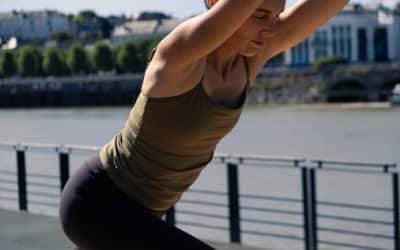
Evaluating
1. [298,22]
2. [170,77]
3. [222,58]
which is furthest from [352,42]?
[170,77]

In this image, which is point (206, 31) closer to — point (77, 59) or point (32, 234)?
point (32, 234)

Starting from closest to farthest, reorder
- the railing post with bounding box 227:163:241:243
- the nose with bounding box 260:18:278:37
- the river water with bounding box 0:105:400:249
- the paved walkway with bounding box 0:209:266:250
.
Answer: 1. the nose with bounding box 260:18:278:37
2. the paved walkway with bounding box 0:209:266:250
3. the railing post with bounding box 227:163:241:243
4. the river water with bounding box 0:105:400:249

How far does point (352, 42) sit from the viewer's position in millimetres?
83938

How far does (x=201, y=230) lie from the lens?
12555 mm

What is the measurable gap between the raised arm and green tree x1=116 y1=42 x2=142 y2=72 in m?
81.1

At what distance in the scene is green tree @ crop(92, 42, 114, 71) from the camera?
8431cm

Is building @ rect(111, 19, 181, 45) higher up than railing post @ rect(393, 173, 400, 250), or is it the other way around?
railing post @ rect(393, 173, 400, 250)

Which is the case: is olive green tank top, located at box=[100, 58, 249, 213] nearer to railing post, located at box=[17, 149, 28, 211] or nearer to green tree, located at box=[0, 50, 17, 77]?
railing post, located at box=[17, 149, 28, 211]

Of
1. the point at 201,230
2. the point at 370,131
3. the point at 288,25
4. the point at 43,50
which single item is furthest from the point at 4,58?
the point at 288,25

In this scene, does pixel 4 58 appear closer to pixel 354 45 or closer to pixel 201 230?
pixel 354 45

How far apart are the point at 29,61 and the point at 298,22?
84.9 metres

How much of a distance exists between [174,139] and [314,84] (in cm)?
7051

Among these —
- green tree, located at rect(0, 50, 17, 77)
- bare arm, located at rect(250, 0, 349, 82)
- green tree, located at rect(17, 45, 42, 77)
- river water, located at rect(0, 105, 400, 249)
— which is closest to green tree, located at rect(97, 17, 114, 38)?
green tree, located at rect(17, 45, 42, 77)

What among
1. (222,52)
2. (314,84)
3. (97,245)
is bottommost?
(314,84)
